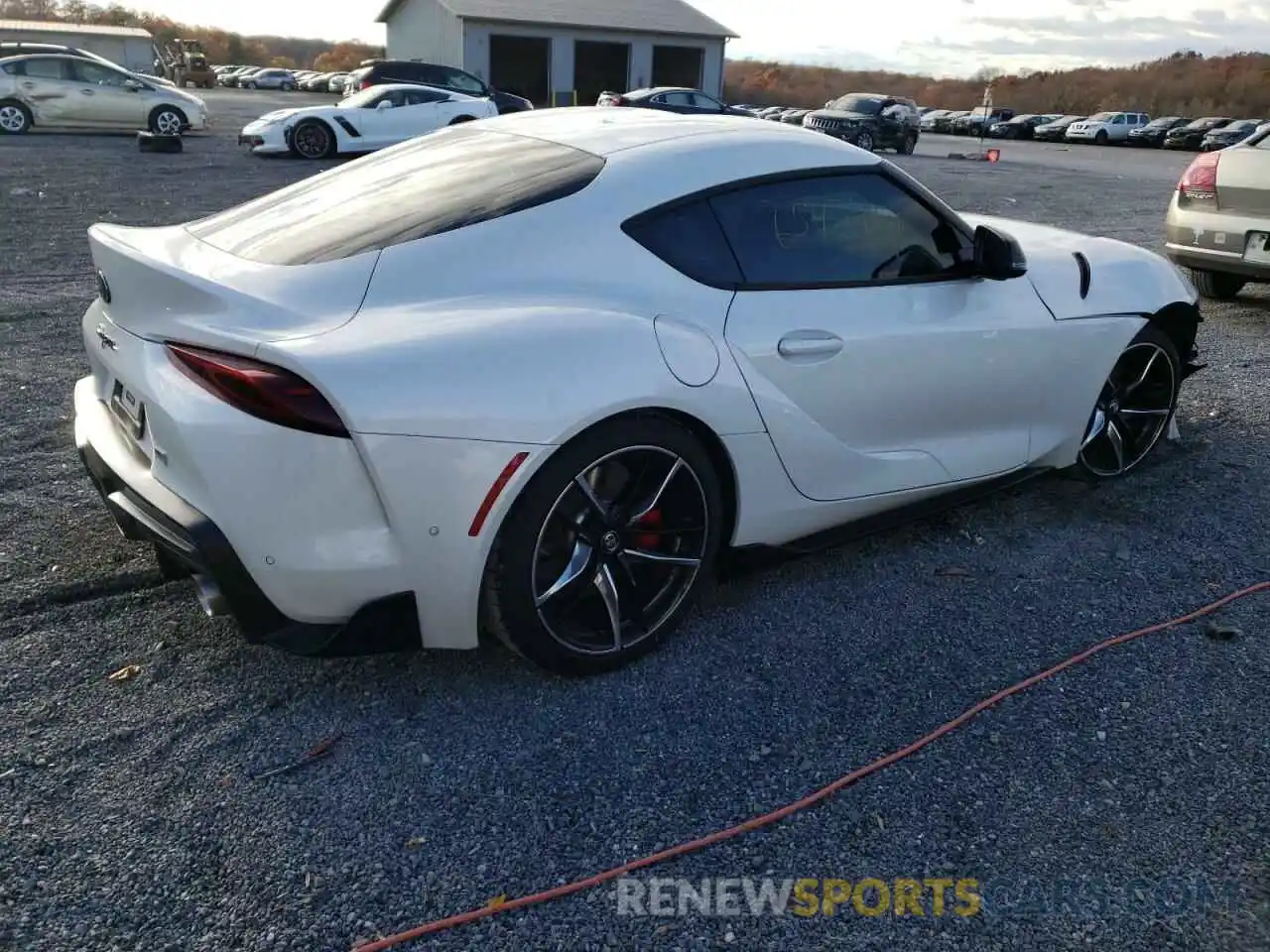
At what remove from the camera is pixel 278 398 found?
237 cm

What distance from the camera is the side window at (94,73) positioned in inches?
783

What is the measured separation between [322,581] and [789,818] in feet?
4.14

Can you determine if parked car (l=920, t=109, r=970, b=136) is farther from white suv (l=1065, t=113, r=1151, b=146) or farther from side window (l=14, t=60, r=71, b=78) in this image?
side window (l=14, t=60, r=71, b=78)

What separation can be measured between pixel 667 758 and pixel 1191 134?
48.3 meters

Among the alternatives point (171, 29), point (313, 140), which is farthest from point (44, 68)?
point (171, 29)

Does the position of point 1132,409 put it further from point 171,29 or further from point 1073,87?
point 171,29

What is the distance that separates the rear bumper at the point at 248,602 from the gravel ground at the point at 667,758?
28 centimetres

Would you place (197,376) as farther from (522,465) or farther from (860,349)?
(860,349)

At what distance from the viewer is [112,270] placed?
114 inches

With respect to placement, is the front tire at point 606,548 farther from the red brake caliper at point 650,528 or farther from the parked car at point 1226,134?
the parked car at point 1226,134

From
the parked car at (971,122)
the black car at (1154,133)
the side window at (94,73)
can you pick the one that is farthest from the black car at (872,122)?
the black car at (1154,133)

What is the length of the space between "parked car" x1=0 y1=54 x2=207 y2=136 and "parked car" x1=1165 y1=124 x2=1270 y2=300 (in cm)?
1764

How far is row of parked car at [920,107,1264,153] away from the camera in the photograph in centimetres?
4180

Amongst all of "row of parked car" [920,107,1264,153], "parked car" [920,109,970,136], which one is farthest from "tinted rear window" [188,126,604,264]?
"parked car" [920,109,970,136]
